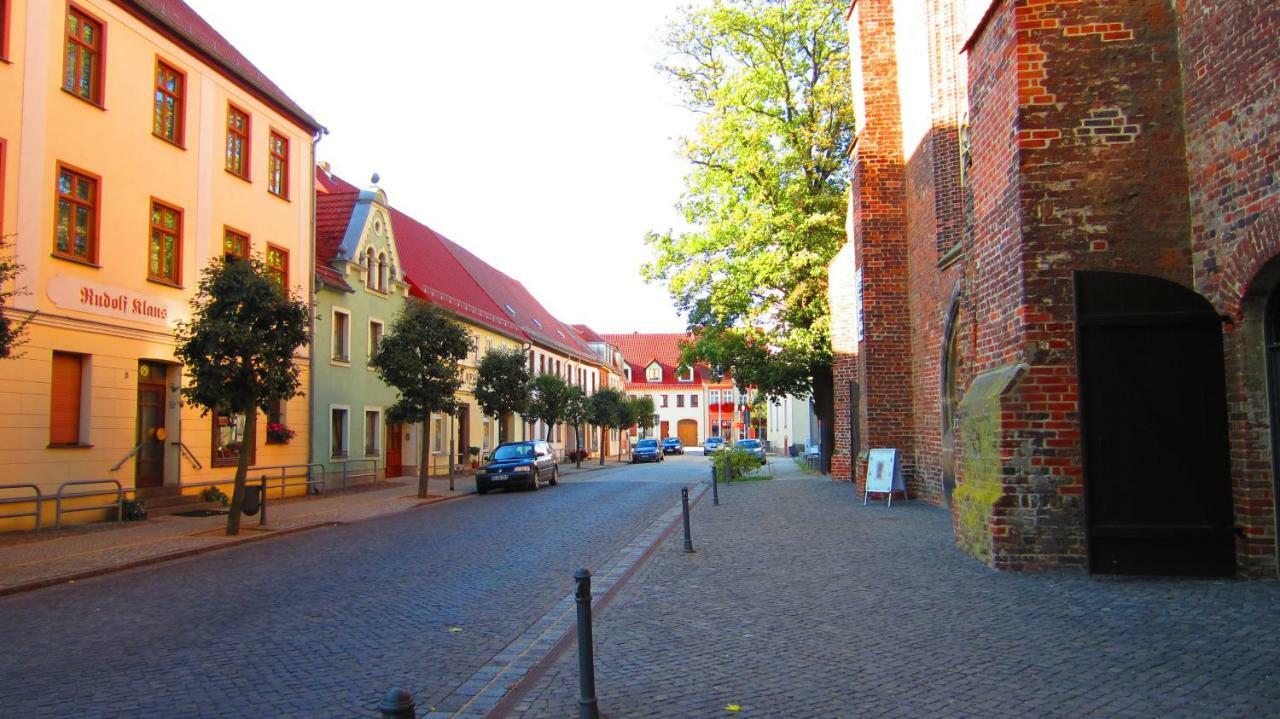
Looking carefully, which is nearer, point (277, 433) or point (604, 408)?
point (277, 433)

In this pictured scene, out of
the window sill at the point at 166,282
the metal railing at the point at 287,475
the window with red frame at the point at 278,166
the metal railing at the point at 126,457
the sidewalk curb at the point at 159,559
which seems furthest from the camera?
the window with red frame at the point at 278,166

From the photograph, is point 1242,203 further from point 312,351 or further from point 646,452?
point 646,452

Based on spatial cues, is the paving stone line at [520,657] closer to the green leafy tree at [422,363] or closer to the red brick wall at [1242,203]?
the red brick wall at [1242,203]

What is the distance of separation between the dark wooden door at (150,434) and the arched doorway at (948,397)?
1535 centimetres

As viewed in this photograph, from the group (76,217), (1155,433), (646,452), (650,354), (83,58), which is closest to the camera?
(1155,433)

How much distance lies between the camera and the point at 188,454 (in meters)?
19.6

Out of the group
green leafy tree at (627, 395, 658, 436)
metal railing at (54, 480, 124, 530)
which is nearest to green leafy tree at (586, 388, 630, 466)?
green leafy tree at (627, 395, 658, 436)

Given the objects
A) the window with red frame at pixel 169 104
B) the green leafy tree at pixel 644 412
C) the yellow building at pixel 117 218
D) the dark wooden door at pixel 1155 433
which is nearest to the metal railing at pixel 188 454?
the yellow building at pixel 117 218

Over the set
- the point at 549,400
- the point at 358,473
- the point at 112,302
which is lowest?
the point at 358,473

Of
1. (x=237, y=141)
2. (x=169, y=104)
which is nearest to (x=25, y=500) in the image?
(x=169, y=104)

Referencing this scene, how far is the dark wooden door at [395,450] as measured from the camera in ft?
105

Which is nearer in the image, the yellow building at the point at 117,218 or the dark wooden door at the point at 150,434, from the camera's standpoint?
the yellow building at the point at 117,218

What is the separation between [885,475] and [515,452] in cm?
1382

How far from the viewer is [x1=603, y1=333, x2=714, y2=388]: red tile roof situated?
322 feet
